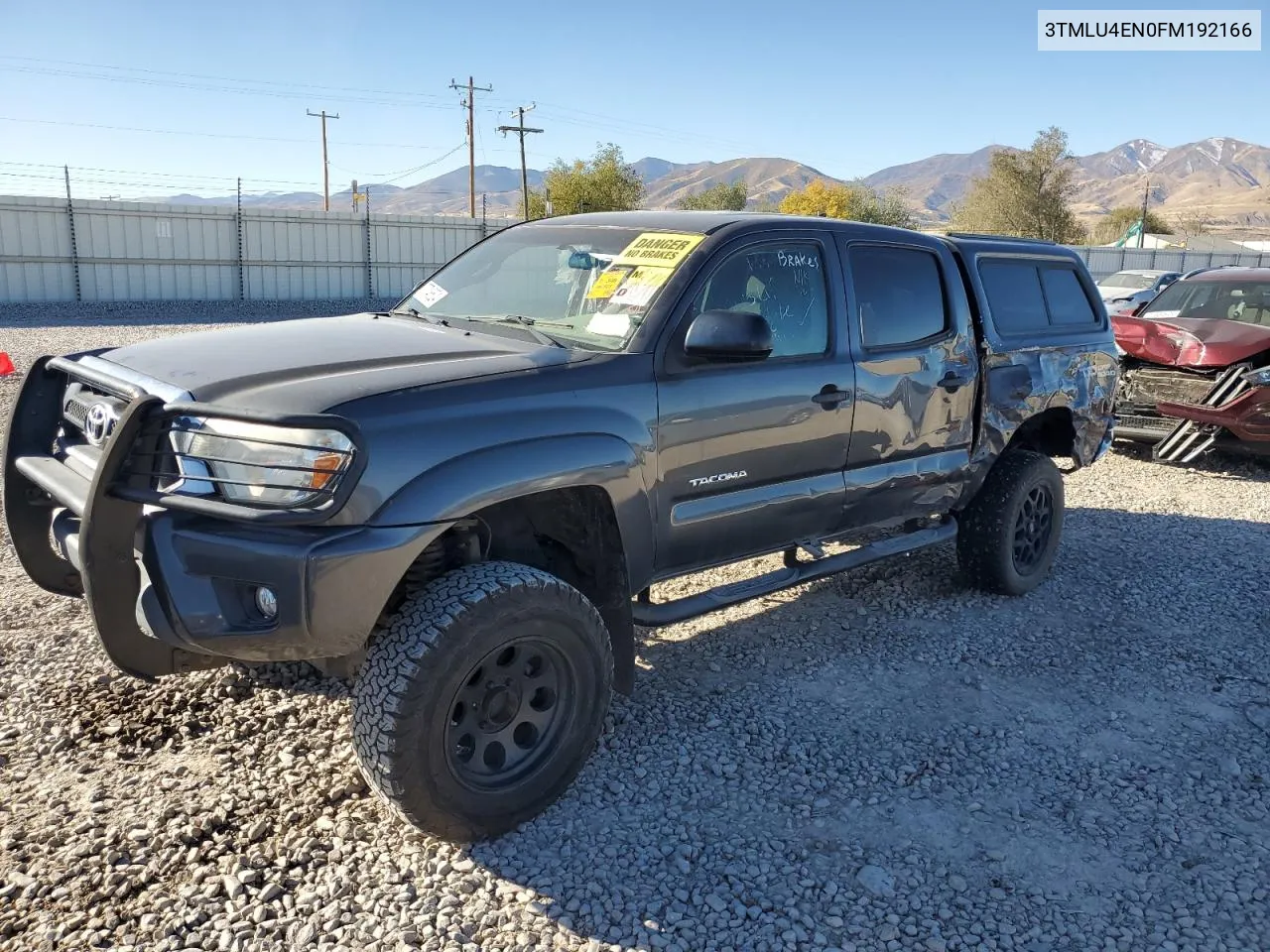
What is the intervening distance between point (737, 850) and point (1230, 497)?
6992 millimetres

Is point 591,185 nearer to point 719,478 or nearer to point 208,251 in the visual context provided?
point 208,251

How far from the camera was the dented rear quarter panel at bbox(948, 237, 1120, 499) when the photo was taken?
17.1 feet

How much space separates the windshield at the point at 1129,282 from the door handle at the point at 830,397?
2168 cm

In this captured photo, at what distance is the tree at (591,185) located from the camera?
60.6 m

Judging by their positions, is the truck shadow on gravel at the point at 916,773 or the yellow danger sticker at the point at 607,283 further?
the yellow danger sticker at the point at 607,283

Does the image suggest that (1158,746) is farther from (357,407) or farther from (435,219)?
(435,219)

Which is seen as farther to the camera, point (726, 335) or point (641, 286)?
point (641, 286)

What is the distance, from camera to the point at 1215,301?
32.6 feet

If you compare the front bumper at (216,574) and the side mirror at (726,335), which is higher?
the side mirror at (726,335)

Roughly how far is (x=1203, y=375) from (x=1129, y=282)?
54.1 feet

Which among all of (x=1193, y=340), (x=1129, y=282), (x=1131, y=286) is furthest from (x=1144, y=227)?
(x=1193, y=340)

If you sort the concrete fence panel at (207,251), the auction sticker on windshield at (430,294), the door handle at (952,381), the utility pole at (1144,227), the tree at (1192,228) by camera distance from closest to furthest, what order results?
the auction sticker on windshield at (430,294), the door handle at (952,381), the concrete fence panel at (207,251), the utility pole at (1144,227), the tree at (1192,228)

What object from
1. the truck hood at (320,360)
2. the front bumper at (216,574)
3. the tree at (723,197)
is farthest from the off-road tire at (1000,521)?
the tree at (723,197)

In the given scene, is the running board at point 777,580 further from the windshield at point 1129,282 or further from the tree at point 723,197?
the tree at point 723,197
